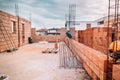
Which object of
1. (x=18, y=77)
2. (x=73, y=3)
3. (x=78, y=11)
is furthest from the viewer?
(x=78, y=11)

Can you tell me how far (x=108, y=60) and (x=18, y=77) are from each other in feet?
9.79

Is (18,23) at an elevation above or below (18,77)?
above

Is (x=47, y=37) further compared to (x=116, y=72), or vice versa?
(x=47, y=37)

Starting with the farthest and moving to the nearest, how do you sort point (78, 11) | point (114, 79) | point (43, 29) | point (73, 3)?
point (43, 29) < point (78, 11) < point (73, 3) < point (114, 79)

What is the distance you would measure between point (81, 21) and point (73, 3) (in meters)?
3.26

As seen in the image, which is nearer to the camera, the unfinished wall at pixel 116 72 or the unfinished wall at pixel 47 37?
the unfinished wall at pixel 116 72

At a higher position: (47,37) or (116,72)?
(47,37)

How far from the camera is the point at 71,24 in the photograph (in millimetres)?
17031

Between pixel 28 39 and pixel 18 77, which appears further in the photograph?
pixel 28 39

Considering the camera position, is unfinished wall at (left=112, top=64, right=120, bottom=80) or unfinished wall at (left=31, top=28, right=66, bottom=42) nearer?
unfinished wall at (left=112, top=64, right=120, bottom=80)

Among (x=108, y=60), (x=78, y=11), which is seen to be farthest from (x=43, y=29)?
(x=108, y=60)

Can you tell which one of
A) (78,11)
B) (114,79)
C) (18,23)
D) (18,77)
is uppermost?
(78,11)

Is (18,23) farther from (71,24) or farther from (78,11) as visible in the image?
(78,11)

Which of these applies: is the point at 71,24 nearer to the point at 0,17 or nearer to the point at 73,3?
the point at 73,3
